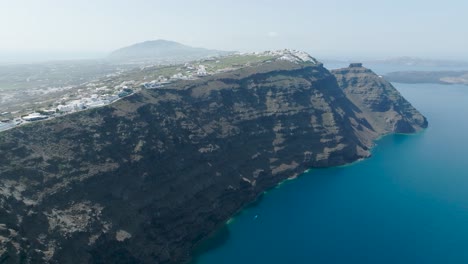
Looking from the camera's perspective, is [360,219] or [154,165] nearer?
[360,219]

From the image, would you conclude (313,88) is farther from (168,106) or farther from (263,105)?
(168,106)

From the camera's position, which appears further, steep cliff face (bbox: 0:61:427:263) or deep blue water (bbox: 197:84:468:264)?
deep blue water (bbox: 197:84:468:264)

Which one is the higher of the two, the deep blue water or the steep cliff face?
the steep cliff face

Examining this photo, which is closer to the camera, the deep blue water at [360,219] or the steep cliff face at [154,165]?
the steep cliff face at [154,165]

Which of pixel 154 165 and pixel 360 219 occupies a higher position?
pixel 154 165
